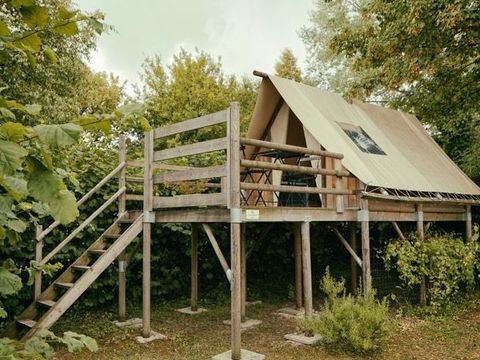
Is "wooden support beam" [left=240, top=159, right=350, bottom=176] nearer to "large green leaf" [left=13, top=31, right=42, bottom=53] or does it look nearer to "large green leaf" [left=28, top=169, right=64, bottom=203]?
"large green leaf" [left=13, top=31, right=42, bottom=53]

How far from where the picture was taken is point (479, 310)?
888 centimetres

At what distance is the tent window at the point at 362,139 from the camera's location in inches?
361

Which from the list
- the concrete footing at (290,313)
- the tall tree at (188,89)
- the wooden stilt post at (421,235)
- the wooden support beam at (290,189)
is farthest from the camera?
the tall tree at (188,89)

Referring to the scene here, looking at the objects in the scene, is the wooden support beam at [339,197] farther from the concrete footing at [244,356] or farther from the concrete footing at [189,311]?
the concrete footing at [189,311]

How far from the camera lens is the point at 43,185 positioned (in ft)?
3.94

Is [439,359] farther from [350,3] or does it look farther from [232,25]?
[232,25]

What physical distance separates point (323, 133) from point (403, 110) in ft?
19.5

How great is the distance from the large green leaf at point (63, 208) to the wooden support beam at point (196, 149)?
4860 mm

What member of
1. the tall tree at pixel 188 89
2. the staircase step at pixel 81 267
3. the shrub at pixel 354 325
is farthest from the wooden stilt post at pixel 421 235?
the tall tree at pixel 188 89

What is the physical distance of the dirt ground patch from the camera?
20.2 feet

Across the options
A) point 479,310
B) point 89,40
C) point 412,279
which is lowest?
point 479,310

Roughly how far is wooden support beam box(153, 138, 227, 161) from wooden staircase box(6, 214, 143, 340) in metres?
1.17

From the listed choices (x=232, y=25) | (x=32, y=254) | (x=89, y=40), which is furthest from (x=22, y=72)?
(x=232, y=25)

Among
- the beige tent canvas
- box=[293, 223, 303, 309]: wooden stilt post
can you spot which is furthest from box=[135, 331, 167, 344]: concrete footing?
the beige tent canvas
